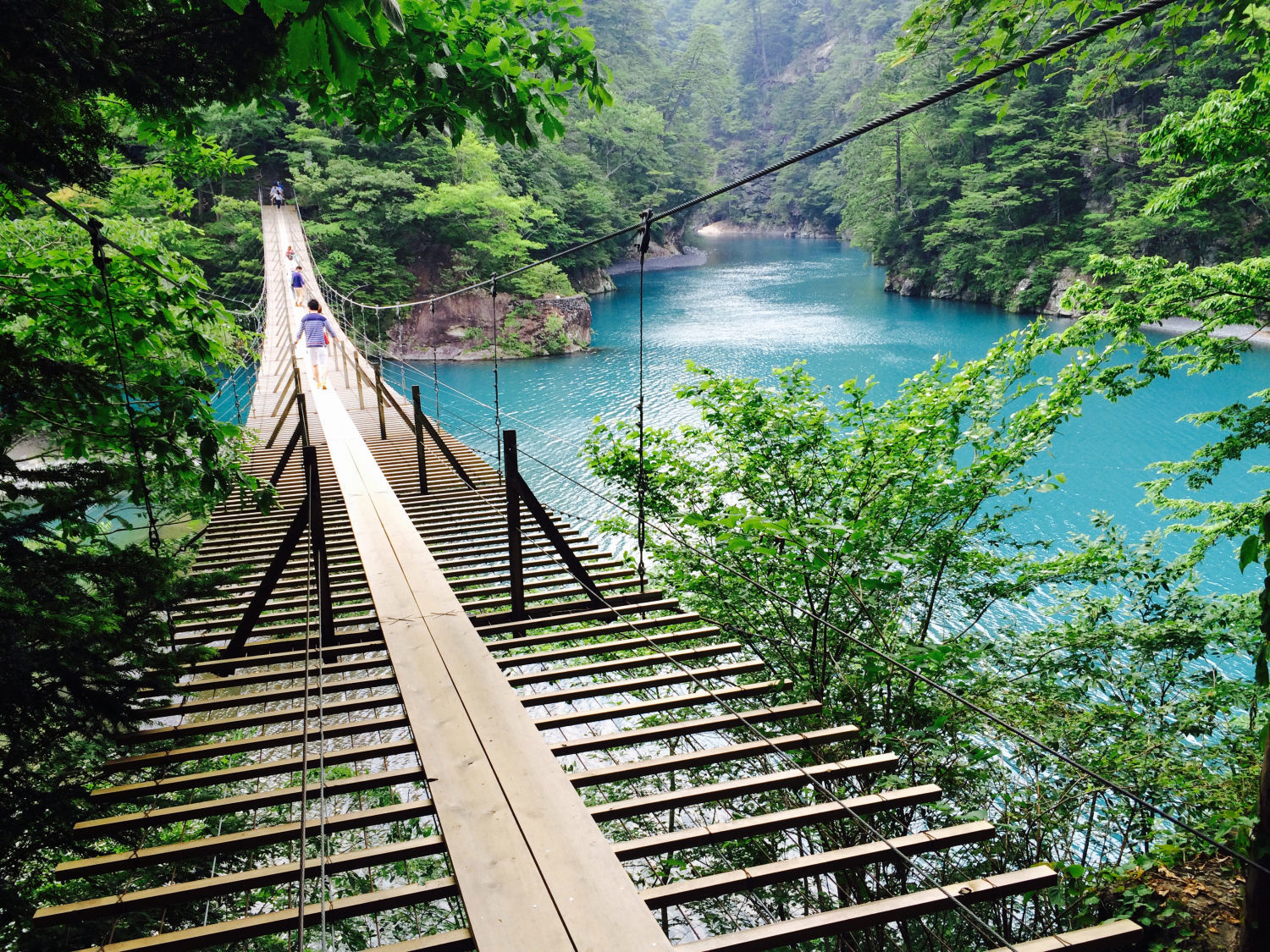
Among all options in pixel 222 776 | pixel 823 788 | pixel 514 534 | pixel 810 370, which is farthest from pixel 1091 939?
pixel 810 370

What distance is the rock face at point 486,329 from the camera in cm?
2116

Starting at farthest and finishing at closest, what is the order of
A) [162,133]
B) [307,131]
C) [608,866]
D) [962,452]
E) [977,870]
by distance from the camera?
[307,131], [962,452], [977,870], [162,133], [608,866]

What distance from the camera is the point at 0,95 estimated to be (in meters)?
1.75

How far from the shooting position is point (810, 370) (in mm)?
18312

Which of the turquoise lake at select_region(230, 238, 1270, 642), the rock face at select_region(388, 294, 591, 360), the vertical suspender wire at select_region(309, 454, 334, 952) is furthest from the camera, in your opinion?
the rock face at select_region(388, 294, 591, 360)

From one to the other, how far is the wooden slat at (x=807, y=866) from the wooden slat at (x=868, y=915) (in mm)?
106

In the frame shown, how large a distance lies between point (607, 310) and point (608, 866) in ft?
90.3

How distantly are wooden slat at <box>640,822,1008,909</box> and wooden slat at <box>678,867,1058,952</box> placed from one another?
0.11m

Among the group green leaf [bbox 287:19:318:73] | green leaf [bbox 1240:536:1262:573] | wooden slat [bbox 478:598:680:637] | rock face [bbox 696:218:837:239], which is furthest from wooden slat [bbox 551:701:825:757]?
rock face [bbox 696:218:837:239]

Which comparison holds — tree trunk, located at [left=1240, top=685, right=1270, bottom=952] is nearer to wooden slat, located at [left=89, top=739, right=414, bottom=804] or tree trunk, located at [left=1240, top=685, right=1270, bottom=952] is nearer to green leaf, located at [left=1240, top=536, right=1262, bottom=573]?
green leaf, located at [left=1240, top=536, right=1262, bottom=573]

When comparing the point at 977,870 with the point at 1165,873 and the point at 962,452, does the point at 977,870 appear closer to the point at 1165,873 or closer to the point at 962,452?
the point at 1165,873

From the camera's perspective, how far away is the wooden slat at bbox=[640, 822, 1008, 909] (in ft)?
5.27

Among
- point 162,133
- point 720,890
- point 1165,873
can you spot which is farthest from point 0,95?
point 1165,873

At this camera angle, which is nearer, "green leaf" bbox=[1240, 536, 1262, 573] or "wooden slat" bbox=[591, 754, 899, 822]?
"green leaf" bbox=[1240, 536, 1262, 573]
